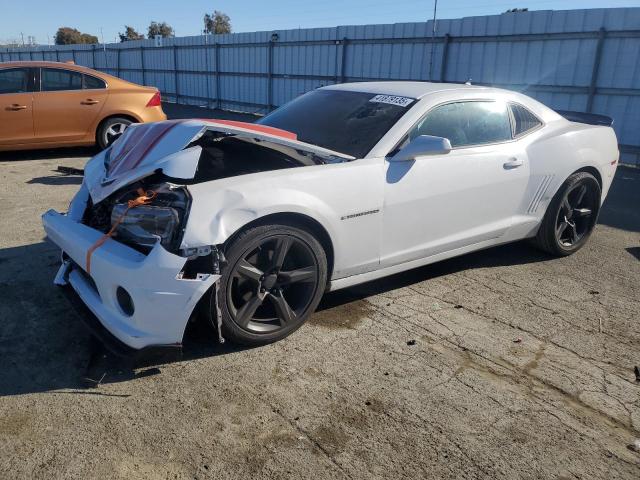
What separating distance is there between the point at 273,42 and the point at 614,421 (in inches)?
583

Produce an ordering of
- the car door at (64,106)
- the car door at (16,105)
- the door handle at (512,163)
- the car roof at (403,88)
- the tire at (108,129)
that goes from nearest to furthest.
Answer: the car roof at (403,88)
the door handle at (512,163)
the car door at (16,105)
the car door at (64,106)
the tire at (108,129)

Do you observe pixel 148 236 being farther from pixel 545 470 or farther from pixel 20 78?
pixel 20 78

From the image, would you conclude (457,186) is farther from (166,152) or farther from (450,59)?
(450,59)

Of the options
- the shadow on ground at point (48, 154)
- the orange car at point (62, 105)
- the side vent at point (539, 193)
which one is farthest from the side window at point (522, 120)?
the shadow on ground at point (48, 154)

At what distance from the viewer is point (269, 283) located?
3160 mm

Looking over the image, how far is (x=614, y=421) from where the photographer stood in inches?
106

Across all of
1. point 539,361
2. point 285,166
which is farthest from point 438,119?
point 539,361

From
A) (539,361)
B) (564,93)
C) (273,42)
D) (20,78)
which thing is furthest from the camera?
(273,42)

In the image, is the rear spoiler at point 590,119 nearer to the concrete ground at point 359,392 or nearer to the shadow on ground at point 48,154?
the concrete ground at point 359,392

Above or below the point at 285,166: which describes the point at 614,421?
below

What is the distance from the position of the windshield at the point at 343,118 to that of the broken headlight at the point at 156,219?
1232 millimetres

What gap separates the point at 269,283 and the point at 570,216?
3.12m

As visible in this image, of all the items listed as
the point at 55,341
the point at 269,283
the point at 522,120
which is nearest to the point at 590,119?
the point at 522,120

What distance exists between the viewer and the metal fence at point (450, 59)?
936cm
